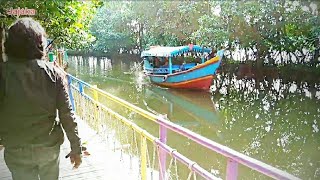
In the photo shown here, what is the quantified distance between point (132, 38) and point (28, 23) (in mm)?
11900

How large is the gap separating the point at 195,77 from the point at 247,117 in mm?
2342

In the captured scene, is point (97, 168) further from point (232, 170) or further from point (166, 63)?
point (166, 63)

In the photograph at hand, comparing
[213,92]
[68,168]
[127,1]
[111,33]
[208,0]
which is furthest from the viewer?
[111,33]

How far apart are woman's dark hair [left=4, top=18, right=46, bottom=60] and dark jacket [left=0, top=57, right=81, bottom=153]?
2 cm

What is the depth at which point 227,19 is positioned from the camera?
7438mm

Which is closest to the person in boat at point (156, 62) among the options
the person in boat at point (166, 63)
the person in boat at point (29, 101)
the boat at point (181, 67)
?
the boat at point (181, 67)

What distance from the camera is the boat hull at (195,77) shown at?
24.4ft

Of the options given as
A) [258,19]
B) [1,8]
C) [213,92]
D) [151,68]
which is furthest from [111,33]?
[1,8]

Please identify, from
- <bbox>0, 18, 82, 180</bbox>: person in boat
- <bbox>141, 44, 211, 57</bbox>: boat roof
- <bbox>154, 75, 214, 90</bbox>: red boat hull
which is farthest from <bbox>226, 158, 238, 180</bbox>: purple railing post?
<bbox>141, 44, 211, 57</bbox>: boat roof

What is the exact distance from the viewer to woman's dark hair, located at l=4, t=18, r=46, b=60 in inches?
33.1

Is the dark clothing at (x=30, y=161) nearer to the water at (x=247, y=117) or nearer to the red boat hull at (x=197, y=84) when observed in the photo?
the water at (x=247, y=117)

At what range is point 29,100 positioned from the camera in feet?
2.78

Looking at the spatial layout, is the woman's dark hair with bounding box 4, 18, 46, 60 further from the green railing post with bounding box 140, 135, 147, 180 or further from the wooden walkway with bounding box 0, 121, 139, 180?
the wooden walkway with bounding box 0, 121, 139, 180

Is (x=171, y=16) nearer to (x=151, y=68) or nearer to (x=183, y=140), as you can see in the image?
(x=151, y=68)
